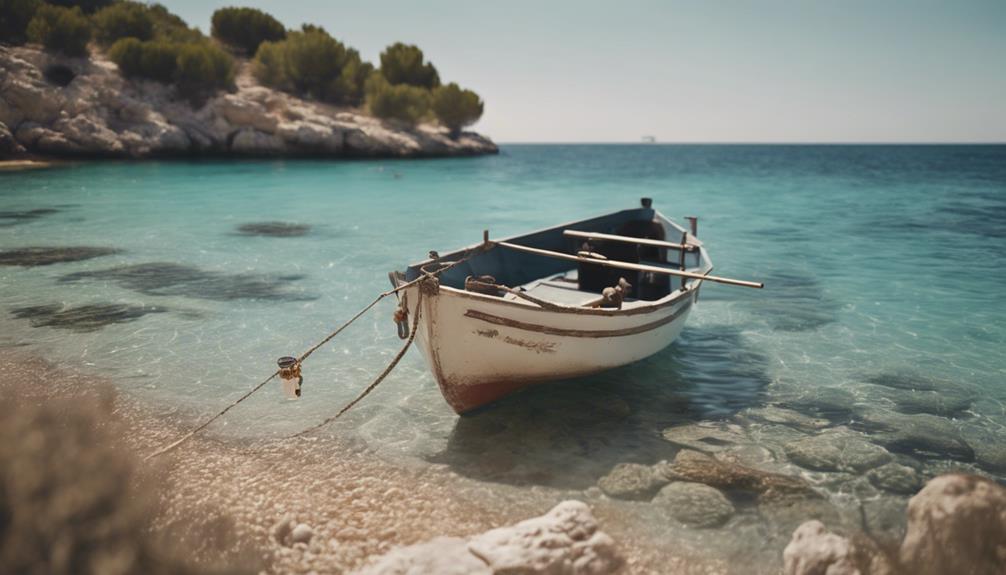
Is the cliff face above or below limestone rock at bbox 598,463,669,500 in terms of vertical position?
above

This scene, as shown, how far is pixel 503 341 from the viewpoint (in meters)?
7.96

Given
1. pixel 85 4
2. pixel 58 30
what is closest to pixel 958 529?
pixel 58 30

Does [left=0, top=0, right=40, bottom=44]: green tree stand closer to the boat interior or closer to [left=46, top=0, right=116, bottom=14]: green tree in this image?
[left=46, top=0, right=116, bottom=14]: green tree

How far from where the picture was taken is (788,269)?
67.1ft

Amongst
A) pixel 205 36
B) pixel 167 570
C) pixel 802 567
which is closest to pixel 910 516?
pixel 802 567

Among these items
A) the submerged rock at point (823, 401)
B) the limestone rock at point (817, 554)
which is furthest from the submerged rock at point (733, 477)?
the submerged rock at point (823, 401)

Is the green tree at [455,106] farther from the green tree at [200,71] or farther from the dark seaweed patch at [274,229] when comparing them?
the dark seaweed patch at [274,229]

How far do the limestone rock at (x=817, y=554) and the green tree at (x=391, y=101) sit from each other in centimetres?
8194

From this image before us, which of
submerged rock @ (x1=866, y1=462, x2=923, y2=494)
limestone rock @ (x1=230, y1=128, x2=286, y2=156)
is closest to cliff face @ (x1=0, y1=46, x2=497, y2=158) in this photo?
limestone rock @ (x1=230, y1=128, x2=286, y2=156)

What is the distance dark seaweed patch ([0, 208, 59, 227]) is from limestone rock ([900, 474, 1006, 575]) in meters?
30.8

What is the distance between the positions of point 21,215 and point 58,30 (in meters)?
43.6

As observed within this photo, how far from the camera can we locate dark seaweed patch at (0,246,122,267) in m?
18.4

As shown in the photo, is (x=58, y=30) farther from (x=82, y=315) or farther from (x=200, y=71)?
(x=82, y=315)

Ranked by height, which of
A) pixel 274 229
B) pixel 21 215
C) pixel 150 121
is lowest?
pixel 274 229
